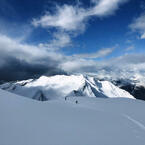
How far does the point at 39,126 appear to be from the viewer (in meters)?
7.15

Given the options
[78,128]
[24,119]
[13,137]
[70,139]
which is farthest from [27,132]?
[78,128]

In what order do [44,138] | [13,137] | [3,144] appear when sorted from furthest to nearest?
[44,138], [13,137], [3,144]

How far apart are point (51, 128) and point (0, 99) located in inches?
149

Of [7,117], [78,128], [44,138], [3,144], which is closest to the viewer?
[3,144]

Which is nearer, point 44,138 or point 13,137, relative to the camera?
point 13,137

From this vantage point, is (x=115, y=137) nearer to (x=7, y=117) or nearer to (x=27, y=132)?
(x=27, y=132)

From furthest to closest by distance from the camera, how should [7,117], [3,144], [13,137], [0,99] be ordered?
[0,99], [7,117], [13,137], [3,144]

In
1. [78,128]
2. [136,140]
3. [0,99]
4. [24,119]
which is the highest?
[0,99]

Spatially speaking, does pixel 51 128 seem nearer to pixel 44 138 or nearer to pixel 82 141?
pixel 44 138

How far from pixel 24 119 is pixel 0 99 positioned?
2.51 metres

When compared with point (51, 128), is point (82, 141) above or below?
below

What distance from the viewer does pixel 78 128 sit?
320 inches

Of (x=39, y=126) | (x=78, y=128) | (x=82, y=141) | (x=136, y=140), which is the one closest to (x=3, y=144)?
(x=39, y=126)

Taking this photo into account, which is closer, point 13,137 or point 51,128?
point 13,137
